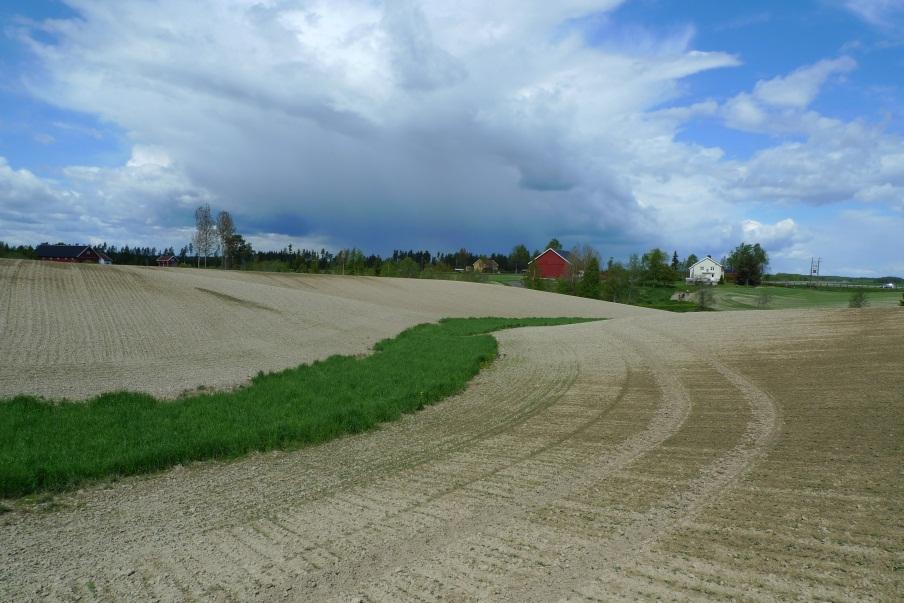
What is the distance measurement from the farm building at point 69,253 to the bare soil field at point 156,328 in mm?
73515

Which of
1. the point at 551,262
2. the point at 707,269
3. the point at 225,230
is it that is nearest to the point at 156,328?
the point at 225,230

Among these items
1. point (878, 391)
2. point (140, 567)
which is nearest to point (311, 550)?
point (140, 567)

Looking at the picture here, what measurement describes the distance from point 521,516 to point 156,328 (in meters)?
26.9

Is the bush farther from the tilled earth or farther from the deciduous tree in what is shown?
the deciduous tree

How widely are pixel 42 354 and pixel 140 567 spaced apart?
62.6ft

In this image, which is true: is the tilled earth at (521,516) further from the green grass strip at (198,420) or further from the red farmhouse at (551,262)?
the red farmhouse at (551,262)

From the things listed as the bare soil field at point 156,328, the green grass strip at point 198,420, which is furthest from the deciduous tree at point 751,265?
the green grass strip at point 198,420

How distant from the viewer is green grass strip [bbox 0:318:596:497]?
31.9 ft

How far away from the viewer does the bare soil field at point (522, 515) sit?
5.48 meters

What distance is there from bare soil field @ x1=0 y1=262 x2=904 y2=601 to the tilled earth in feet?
0.11

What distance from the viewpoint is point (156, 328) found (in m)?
29.1

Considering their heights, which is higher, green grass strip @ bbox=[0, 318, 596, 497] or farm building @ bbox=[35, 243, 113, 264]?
farm building @ bbox=[35, 243, 113, 264]

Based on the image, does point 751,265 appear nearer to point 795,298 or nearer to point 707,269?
point 707,269

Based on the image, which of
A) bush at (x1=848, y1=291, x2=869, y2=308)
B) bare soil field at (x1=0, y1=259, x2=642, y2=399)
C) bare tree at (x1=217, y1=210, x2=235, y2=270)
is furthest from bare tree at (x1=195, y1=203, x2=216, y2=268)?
bush at (x1=848, y1=291, x2=869, y2=308)
